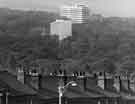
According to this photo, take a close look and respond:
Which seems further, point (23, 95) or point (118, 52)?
point (118, 52)

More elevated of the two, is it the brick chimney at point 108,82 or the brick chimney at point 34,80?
the brick chimney at point 34,80

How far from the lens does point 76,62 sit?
174 meters

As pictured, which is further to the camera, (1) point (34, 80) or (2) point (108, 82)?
(2) point (108, 82)

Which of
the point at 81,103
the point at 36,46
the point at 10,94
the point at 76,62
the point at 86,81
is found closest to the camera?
the point at 10,94

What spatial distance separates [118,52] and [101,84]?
125m

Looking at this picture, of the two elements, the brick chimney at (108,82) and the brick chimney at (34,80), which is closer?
the brick chimney at (34,80)

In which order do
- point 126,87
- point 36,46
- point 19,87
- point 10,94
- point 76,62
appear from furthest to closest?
point 36,46, point 76,62, point 126,87, point 19,87, point 10,94

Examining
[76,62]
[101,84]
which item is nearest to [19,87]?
[101,84]

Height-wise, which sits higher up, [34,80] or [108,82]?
[34,80]

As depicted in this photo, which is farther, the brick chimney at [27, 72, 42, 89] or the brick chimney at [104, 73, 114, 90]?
the brick chimney at [104, 73, 114, 90]

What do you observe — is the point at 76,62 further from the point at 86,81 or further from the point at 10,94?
the point at 10,94

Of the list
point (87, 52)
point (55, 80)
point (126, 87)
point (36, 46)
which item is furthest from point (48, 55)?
point (55, 80)

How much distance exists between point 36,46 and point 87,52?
2040cm

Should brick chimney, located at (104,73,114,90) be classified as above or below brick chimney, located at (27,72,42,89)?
below
